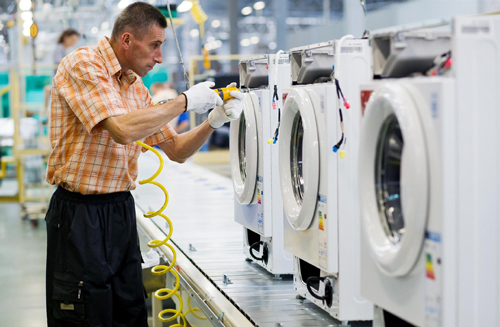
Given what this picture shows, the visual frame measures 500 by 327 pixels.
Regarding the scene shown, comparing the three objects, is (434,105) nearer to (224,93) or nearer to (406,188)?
(406,188)

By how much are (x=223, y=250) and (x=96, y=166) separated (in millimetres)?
1565

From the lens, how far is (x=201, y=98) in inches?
114

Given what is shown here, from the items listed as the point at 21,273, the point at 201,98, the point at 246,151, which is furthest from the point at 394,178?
the point at 21,273

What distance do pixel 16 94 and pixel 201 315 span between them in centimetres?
796

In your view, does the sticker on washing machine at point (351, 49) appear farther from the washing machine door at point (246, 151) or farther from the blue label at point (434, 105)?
the washing machine door at point (246, 151)

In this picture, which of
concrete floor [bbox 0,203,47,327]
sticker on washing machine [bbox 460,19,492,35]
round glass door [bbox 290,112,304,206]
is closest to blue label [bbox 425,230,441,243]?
sticker on washing machine [bbox 460,19,492,35]

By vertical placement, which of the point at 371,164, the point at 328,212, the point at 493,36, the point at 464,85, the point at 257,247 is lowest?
the point at 257,247

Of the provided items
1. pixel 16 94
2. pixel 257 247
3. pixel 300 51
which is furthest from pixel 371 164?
pixel 16 94

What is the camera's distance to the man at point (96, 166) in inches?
110

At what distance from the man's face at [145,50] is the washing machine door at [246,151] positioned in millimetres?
756

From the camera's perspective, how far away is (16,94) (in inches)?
407

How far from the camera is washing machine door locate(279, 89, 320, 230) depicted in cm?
268

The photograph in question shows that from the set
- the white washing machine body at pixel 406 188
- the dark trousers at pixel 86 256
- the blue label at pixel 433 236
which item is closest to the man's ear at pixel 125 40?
→ the dark trousers at pixel 86 256

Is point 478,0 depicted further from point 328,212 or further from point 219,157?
point 328,212
